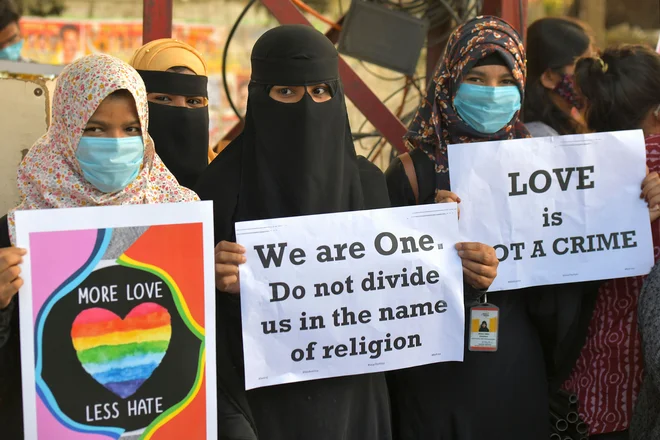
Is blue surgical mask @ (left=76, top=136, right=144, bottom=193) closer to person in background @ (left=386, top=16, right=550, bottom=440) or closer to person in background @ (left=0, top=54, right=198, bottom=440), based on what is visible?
person in background @ (left=0, top=54, right=198, bottom=440)

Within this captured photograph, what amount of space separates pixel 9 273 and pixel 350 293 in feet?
3.25

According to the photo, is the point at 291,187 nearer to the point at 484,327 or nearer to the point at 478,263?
the point at 478,263

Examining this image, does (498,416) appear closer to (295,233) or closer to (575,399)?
(575,399)

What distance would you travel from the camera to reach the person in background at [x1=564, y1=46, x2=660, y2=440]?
3094 millimetres

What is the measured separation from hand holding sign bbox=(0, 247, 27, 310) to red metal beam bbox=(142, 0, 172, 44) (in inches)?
76.2

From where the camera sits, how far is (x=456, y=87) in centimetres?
301

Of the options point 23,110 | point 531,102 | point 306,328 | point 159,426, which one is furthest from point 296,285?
point 531,102

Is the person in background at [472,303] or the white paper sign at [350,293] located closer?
the white paper sign at [350,293]

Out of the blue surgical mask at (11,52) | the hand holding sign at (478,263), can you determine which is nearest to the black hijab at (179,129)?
the hand holding sign at (478,263)

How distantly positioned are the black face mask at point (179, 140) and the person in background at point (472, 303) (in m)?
0.76

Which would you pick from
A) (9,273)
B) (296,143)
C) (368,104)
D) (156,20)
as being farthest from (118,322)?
(368,104)

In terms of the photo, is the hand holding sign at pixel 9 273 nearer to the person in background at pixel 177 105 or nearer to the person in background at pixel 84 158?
the person in background at pixel 84 158

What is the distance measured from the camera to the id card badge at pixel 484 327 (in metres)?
2.82

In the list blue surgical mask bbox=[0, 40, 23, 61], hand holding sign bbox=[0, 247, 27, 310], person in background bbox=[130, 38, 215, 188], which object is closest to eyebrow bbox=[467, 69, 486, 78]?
person in background bbox=[130, 38, 215, 188]
